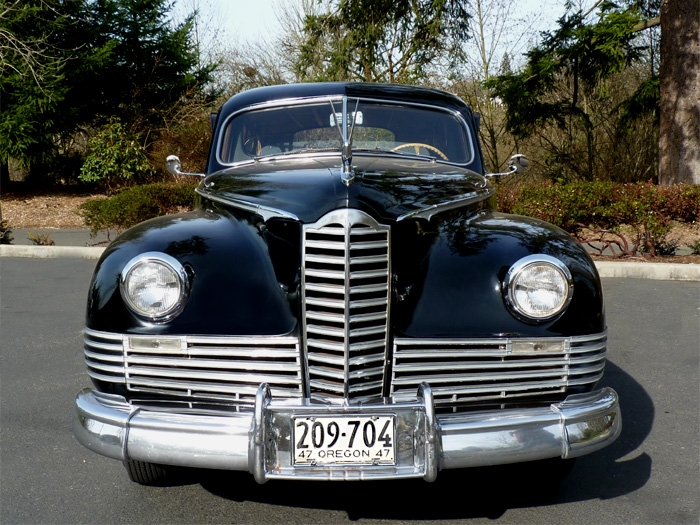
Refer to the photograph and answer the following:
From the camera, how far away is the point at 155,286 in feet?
8.82

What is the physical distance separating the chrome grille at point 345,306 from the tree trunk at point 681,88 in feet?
35.9

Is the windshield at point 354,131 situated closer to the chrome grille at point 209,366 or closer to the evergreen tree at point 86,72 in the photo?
the chrome grille at point 209,366

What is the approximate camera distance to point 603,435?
267cm

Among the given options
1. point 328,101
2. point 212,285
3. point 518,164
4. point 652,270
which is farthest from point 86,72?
point 212,285

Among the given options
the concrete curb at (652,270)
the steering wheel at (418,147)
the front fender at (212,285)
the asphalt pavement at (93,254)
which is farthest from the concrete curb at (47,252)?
the front fender at (212,285)

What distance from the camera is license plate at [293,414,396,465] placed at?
2377mm

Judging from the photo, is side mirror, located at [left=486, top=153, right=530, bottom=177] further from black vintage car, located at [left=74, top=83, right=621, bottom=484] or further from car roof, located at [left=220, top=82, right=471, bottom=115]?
black vintage car, located at [left=74, top=83, right=621, bottom=484]

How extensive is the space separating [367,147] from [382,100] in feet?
1.35

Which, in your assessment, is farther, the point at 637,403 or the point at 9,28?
the point at 9,28

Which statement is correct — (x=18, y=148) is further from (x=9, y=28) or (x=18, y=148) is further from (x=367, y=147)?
(x=367, y=147)

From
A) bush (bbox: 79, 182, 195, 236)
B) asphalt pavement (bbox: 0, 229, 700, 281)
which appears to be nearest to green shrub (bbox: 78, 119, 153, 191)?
asphalt pavement (bbox: 0, 229, 700, 281)

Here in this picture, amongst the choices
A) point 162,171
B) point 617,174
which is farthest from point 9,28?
point 617,174

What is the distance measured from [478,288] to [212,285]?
3.41 feet

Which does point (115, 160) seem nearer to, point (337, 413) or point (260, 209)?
point (260, 209)
